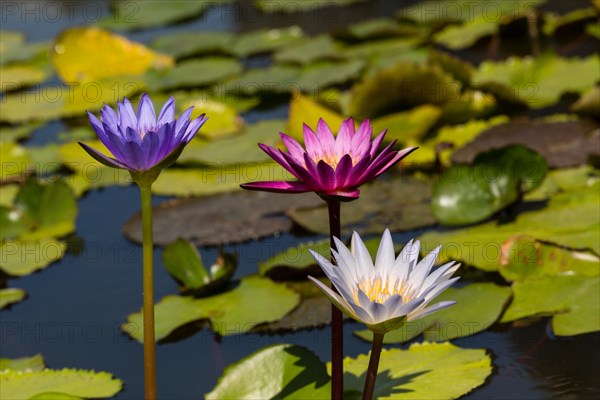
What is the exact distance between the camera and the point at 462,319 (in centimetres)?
171

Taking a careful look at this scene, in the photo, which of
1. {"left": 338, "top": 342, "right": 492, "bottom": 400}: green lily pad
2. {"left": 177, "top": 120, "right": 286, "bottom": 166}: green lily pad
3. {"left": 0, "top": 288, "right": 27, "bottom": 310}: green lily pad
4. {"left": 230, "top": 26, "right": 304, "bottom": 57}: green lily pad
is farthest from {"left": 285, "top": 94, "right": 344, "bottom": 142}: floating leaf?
{"left": 230, "top": 26, "right": 304, "bottom": 57}: green lily pad

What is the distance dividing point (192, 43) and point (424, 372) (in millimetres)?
2707

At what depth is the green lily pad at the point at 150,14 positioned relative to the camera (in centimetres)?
452

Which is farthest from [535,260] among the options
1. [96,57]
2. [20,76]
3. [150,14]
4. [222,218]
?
[150,14]

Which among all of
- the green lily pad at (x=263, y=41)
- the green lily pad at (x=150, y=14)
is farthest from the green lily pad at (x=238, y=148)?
the green lily pad at (x=150, y=14)

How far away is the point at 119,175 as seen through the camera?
8.99ft

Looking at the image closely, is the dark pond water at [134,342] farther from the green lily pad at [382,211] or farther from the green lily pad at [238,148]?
the green lily pad at [238,148]

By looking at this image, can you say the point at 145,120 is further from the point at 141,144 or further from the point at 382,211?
the point at 382,211

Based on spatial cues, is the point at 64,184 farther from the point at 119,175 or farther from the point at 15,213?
the point at 119,175

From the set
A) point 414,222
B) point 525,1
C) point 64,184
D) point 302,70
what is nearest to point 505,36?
point 525,1

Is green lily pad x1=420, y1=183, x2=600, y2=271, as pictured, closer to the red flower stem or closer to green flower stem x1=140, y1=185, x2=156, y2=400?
the red flower stem

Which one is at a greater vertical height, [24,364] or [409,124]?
[409,124]

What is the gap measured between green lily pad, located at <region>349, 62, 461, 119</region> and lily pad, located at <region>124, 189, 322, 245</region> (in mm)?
472

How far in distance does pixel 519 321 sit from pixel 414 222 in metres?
0.53
